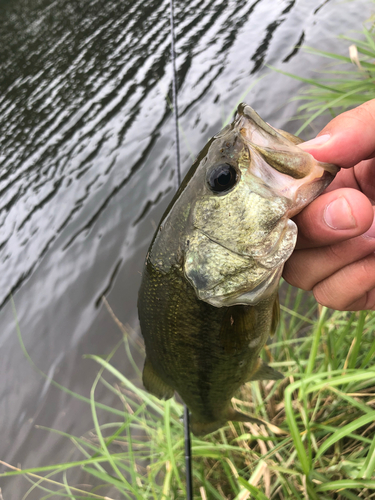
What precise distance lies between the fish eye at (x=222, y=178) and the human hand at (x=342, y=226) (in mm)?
299

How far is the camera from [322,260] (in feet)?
5.16

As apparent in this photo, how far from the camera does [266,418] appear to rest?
248cm

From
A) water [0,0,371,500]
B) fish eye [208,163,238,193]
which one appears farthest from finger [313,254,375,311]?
water [0,0,371,500]

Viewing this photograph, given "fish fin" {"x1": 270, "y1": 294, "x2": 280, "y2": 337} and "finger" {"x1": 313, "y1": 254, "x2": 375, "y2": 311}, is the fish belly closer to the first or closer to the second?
"fish fin" {"x1": 270, "y1": 294, "x2": 280, "y2": 337}

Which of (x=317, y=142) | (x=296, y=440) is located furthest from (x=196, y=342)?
(x=317, y=142)

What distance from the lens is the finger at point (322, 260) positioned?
148cm

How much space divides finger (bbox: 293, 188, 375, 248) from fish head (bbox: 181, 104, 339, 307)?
51 millimetres

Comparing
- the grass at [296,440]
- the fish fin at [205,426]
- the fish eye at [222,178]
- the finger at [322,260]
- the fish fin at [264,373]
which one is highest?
the fish eye at [222,178]

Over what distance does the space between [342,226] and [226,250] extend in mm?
427

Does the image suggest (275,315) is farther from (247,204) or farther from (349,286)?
(247,204)

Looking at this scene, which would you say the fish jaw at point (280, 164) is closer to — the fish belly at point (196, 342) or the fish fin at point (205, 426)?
the fish belly at point (196, 342)

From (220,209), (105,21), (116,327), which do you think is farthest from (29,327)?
(105,21)

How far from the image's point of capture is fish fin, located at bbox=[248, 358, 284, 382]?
1.89 meters

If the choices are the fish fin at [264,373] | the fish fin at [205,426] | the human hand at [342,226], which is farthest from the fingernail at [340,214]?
the fish fin at [205,426]
